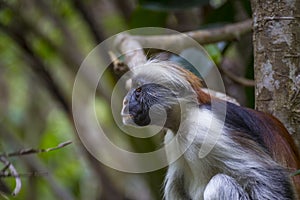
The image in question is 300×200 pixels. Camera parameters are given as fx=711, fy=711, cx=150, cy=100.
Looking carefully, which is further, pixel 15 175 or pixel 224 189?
pixel 224 189

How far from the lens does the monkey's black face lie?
3.29 metres

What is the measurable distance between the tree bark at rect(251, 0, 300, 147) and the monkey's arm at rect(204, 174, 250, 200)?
1.27ft

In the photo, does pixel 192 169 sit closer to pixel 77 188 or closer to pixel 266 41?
pixel 266 41

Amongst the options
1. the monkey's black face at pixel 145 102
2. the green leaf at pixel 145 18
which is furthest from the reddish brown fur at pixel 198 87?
the green leaf at pixel 145 18

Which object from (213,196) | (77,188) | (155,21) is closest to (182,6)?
(155,21)

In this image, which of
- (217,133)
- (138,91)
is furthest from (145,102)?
(217,133)

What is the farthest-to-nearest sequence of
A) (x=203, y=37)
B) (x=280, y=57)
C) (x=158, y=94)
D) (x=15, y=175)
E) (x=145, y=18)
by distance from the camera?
1. (x=145, y=18)
2. (x=203, y=37)
3. (x=158, y=94)
4. (x=280, y=57)
5. (x=15, y=175)

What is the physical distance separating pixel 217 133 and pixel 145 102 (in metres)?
0.38

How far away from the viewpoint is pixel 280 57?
10.8ft

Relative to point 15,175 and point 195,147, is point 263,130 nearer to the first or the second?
point 195,147

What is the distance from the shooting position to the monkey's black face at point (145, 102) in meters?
3.29

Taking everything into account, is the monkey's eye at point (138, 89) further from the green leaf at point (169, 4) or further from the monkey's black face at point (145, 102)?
the green leaf at point (169, 4)

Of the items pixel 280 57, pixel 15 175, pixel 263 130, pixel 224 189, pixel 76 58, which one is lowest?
pixel 76 58

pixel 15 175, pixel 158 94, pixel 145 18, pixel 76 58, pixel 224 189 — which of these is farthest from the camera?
pixel 76 58
